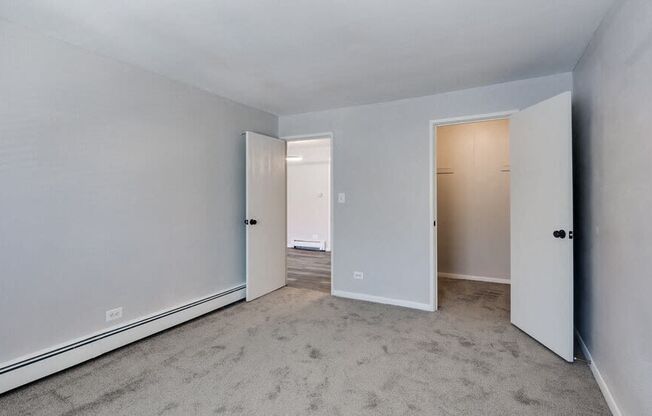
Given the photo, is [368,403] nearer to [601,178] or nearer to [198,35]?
[601,178]

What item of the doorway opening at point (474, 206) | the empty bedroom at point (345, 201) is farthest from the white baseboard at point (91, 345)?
the doorway opening at point (474, 206)

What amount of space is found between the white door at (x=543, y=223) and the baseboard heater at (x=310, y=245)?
501 centimetres

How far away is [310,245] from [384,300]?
4.21 metres

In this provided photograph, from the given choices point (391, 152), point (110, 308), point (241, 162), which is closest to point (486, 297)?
point (391, 152)

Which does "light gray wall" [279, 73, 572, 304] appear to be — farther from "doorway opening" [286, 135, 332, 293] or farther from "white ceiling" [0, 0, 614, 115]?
"doorway opening" [286, 135, 332, 293]

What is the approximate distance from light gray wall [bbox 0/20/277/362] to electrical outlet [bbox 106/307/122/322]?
4 cm

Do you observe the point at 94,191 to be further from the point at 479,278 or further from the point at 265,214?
the point at 479,278

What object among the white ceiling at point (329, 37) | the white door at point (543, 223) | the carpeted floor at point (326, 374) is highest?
the white ceiling at point (329, 37)

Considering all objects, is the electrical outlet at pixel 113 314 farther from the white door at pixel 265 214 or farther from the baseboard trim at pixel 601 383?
the baseboard trim at pixel 601 383

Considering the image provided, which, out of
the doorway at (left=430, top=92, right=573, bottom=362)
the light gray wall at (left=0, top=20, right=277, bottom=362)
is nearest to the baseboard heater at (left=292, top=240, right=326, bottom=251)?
the light gray wall at (left=0, top=20, right=277, bottom=362)

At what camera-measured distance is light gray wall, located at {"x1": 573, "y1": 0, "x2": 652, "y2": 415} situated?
1455 mm

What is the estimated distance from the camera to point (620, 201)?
173cm

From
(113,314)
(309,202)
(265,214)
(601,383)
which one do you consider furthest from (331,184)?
(309,202)

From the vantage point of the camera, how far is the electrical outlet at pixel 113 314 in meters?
2.50
